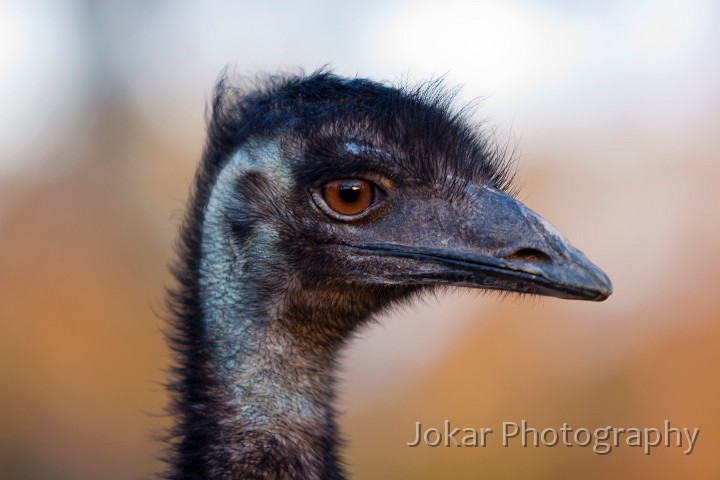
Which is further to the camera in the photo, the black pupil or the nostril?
the black pupil

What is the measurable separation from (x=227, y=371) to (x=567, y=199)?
7.18m

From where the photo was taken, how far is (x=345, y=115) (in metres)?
2.38

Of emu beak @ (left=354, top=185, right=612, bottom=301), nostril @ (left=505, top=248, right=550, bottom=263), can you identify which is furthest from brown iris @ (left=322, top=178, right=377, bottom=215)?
nostril @ (left=505, top=248, right=550, bottom=263)

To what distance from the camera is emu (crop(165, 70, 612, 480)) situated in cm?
230

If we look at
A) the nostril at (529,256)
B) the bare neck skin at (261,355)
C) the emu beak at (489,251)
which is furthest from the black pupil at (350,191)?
the nostril at (529,256)

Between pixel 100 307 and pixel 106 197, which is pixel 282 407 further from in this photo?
pixel 106 197

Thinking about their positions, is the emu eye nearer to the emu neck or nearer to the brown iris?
the brown iris

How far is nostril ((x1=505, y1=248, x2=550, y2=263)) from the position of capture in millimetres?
2199

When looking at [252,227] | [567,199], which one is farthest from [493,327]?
[252,227]

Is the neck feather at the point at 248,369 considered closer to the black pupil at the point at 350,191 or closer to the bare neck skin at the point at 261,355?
the bare neck skin at the point at 261,355

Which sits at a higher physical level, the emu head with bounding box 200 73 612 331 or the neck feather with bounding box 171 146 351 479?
the emu head with bounding box 200 73 612 331

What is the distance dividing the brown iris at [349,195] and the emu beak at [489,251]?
104 millimetres

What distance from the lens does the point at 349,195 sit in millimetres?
2342

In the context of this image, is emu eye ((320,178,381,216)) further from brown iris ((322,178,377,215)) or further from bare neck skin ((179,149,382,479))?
bare neck skin ((179,149,382,479))
